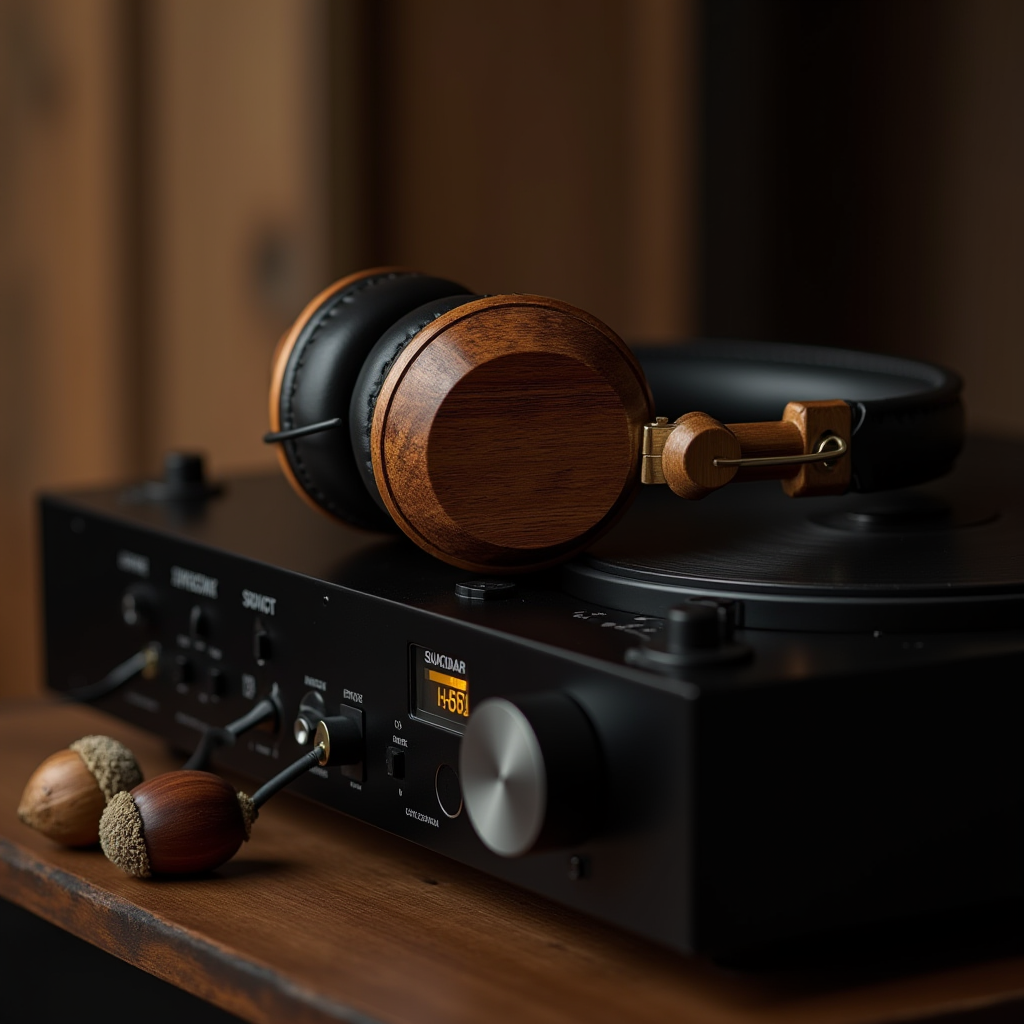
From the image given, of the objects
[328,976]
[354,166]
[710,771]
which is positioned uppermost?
[354,166]

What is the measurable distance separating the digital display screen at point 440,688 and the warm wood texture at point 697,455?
0.12m

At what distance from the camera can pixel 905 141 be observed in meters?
1.90

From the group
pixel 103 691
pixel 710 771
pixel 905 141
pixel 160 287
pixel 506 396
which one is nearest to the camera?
pixel 710 771

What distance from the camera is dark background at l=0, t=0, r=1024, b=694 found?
5.25 ft

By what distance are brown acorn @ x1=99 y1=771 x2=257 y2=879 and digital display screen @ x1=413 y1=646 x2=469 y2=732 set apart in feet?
0.34

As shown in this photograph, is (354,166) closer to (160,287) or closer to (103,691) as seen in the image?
(160,287)

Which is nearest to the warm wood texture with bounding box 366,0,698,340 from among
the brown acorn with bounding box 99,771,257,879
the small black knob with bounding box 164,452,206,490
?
the small black knob with bounding box 164,452,206,490

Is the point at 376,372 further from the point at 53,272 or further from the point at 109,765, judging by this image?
the point at 53,272

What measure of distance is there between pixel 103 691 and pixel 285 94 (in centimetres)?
85

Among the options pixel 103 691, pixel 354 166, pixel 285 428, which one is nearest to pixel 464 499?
pixel 285 428

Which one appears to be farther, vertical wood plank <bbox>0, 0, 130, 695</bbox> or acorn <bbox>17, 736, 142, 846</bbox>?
vertical wood plank <bbox>0, 0, 130, 695</bbox>

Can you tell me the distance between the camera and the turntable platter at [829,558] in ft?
2.19

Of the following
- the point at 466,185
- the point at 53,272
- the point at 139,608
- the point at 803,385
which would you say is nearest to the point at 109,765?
the point at 139,608

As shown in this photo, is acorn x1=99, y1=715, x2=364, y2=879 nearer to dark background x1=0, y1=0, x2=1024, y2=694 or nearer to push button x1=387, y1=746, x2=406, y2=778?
push button x1=387, y1=746, x2=406, y2=778
